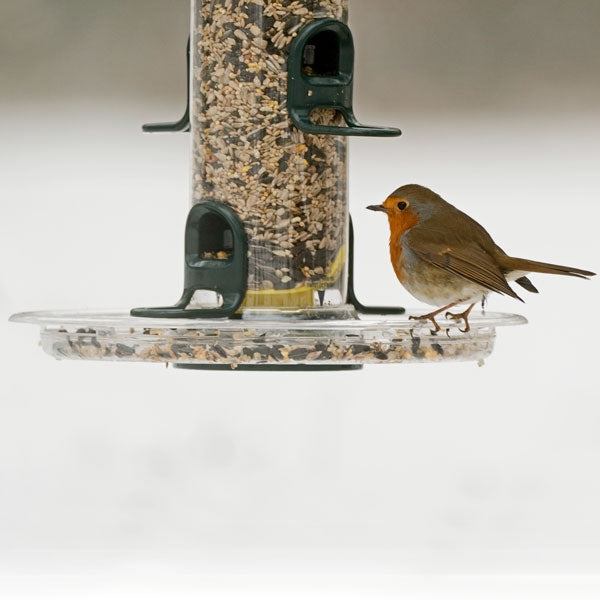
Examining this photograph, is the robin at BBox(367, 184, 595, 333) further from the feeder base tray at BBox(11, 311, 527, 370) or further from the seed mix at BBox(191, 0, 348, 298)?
the feeder base tray at BBox(11, 311, 527, 370)

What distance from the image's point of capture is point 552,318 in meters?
8.10

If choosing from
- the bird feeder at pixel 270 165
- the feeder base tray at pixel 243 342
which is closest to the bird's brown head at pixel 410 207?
the bird feeder at pixel 270 165

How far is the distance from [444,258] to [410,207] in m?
0.30

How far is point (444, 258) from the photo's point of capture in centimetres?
555

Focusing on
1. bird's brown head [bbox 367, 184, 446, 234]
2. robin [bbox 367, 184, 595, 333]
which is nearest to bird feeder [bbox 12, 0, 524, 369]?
robin [bbox 367, 184, 595, 333]

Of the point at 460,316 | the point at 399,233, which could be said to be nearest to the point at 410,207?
the point at 399,233

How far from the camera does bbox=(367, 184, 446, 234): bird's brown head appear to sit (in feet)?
18.9

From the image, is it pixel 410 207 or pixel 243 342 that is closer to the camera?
pixel 243 342

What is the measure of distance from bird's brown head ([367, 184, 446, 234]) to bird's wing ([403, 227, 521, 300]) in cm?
7

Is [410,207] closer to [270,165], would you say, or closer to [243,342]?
[270,165]

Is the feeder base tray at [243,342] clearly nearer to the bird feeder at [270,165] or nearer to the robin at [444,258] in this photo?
the bird feeder at [270,165]

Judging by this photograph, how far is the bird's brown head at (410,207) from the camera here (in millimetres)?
5766

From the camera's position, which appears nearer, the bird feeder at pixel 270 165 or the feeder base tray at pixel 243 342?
the feeder base tray at pixel 243 342

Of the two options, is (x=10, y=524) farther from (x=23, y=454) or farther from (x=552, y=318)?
(x=552, y=318)
